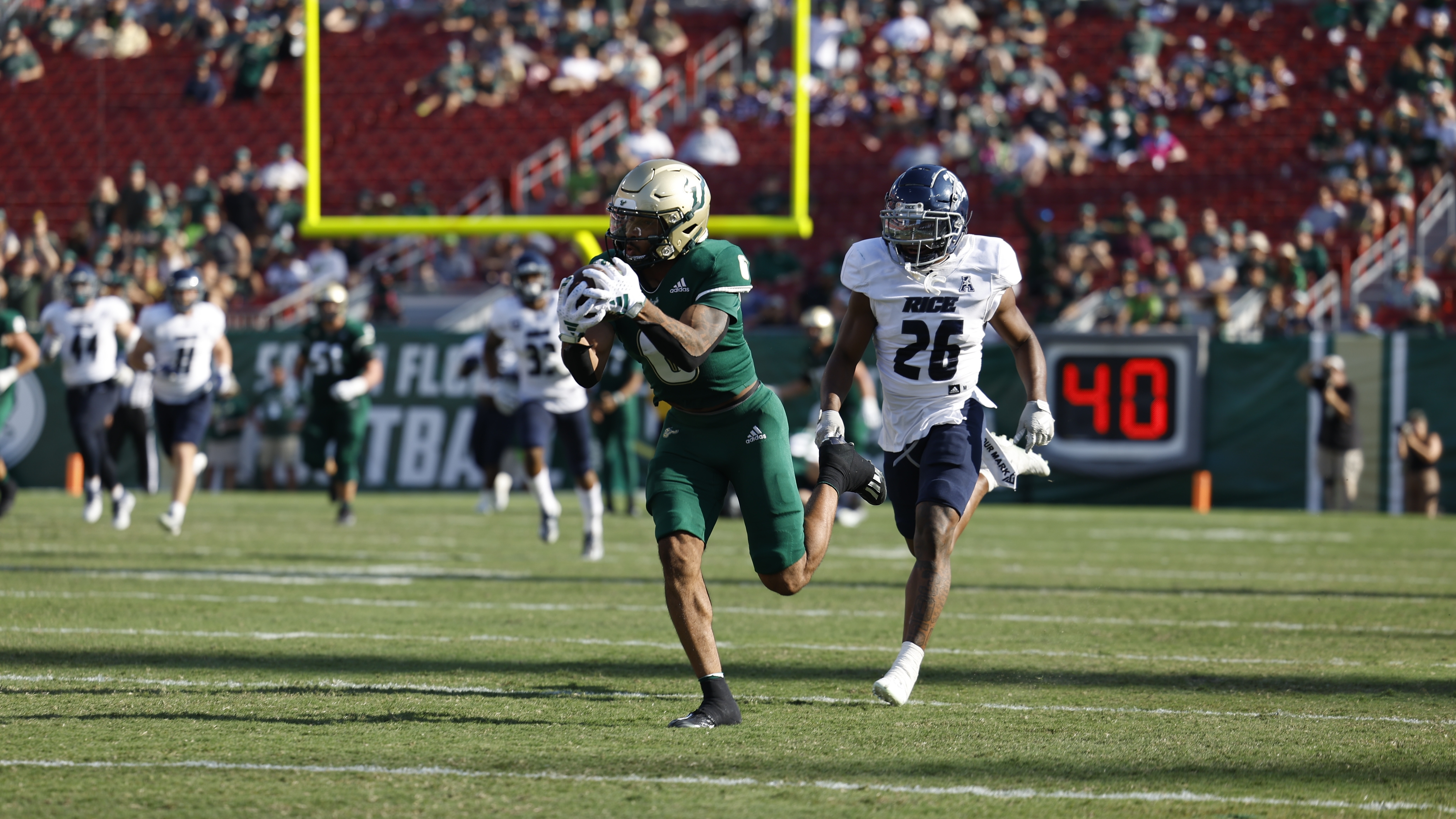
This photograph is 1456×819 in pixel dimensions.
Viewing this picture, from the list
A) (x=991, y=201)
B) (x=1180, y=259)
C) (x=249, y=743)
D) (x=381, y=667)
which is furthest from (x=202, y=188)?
(x=249, y=743)

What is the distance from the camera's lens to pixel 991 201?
62.9 ft

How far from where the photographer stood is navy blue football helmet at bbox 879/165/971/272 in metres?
5.55

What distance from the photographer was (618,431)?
13.9 meters

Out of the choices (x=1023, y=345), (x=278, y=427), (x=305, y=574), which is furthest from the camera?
(x=278, y=427)

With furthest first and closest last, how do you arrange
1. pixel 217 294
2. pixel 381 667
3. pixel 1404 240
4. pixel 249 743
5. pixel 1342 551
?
1. pixel 217 294
2. pixel 1404 240
3. pixel 1342 551
4. pixel 381 667
5. pixel 249 743

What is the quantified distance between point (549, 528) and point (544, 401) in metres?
0.97

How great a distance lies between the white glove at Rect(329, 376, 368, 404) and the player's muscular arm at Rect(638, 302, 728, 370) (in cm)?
748

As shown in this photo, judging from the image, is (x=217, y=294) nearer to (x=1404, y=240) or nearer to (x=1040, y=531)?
(x=1040, y=531)

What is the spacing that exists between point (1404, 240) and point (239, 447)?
39.0ft

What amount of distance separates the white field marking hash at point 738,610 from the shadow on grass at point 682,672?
1.36 meters

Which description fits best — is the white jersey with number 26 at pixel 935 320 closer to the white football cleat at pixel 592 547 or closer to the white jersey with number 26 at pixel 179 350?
the white football cleat at pixel 592 547

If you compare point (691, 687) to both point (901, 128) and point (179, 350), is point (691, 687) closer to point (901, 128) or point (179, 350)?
point (179, 350)

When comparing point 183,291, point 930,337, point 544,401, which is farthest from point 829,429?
point 183,291

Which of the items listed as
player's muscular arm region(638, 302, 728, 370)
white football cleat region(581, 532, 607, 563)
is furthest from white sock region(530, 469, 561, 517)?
player's muscular arm region(638, 302, 728, 370)
